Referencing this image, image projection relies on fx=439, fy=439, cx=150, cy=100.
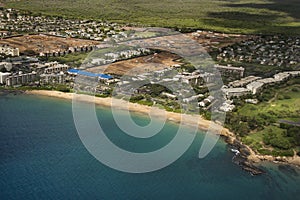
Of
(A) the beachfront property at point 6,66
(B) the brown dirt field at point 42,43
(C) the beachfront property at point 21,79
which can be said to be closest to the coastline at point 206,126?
Result: (C) the beachfront property at point 21,79

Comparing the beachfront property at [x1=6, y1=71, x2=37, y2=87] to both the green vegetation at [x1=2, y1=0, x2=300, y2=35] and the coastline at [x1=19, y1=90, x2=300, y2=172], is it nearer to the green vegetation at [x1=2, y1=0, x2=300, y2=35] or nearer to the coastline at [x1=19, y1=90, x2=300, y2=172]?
the coastline at [x1=19, y1=90, x2=300, y2=172]

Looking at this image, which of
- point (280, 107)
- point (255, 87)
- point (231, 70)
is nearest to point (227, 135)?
point (280, 107)

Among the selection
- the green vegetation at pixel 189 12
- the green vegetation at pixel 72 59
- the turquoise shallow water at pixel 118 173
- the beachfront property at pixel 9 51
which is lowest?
the turquoise shallow water at pixel 118 173

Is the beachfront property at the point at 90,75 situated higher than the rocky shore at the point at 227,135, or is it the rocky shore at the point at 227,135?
the beachfront property at the point at 90,75

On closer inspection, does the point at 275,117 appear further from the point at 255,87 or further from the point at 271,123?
the point at 255,87

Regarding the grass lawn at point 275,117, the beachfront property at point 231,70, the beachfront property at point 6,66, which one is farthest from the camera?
the beachfront property at point 231,70

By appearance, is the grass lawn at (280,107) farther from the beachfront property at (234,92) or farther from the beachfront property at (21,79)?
the beachfront property at (21,79)

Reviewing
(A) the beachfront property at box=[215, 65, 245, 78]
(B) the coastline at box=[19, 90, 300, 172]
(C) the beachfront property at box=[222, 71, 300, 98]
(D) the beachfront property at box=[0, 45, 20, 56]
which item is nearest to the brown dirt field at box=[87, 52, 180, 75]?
(A) the beachfront property at box=[215, 65, 245, 78]
